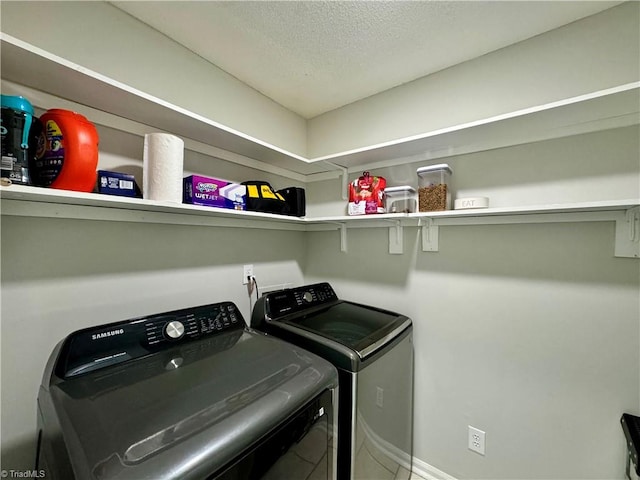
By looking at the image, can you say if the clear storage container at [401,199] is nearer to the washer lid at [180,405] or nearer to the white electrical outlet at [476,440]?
the washer lid at [180,405]

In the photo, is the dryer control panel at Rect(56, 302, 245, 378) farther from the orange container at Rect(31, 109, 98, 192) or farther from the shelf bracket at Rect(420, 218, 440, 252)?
the shelf bracket at Rect(420, 218, 440, 252)

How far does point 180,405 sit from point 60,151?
0.90 metres

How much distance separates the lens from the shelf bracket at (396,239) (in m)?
1.73

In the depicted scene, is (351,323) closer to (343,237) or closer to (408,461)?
(343,237)

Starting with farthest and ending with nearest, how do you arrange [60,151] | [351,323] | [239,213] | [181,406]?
[351,323]
[239,213]
[60,151]
[181,406]

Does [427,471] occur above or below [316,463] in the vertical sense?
below

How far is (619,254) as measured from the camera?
1135mm

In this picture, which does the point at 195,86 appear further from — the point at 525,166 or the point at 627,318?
the point at 627,318

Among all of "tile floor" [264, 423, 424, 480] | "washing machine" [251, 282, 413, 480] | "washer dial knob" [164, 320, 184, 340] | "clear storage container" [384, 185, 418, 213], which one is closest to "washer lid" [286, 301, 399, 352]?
"washing machine" [251, 282, 413, 480]

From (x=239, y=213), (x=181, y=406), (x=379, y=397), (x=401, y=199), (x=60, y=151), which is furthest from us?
(x=401, y=199)

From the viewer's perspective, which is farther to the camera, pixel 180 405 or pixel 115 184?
pixel 115 184

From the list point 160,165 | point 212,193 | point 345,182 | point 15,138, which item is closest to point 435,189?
point 345,182

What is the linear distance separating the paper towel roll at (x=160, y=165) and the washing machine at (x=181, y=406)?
0.53 meters

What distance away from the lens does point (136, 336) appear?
105cm
